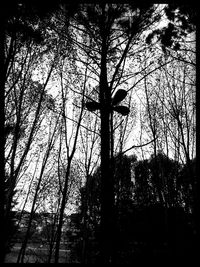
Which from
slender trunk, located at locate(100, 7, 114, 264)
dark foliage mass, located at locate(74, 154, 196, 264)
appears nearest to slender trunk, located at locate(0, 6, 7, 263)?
slender trunk, located at locate(100, 7, 114, 264)

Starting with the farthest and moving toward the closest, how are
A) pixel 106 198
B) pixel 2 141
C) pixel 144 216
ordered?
pixel 144 216
pixel 106 198
pixel 2 141

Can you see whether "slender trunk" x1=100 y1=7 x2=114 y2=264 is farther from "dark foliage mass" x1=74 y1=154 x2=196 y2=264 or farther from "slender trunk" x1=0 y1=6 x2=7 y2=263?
"dark foliage mass" x1=74 y1=154 x2=196 y2=264

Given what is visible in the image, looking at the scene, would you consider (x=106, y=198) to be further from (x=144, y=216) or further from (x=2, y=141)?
(x=144, y=216)

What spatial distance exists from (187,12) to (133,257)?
9.13m

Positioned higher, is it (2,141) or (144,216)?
Answer: (2,141)

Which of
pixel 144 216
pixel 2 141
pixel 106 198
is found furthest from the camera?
pixel 144 216

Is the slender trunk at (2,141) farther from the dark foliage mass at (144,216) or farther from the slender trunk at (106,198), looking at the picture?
the dark foliage mass at (144,216)

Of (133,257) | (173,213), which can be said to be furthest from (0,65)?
(173,213)

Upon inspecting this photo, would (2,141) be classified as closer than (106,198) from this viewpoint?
Yes

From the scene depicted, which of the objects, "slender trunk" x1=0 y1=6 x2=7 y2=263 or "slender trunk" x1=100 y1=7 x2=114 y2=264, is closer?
"slender trunk" x1=0 y1=6 x2=7 y2=263

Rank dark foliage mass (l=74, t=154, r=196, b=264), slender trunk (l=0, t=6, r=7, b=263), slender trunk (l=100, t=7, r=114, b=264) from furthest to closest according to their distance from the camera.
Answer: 1. dark foliage mass (l=74, t=154, r=196, b=264)
2. slender trunk (l=100, t=7, r=114, b=264)
3. slender trunk (l=0, t=6, r=7, b=263)

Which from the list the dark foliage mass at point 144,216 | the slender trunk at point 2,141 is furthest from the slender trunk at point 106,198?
the dark foliage mass at point 144,216

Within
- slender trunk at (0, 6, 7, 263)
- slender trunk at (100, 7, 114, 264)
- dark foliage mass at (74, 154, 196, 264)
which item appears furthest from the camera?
dark foliage mass at (74, 154, 196, 264)

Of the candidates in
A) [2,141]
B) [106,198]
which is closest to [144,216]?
[106,198]
